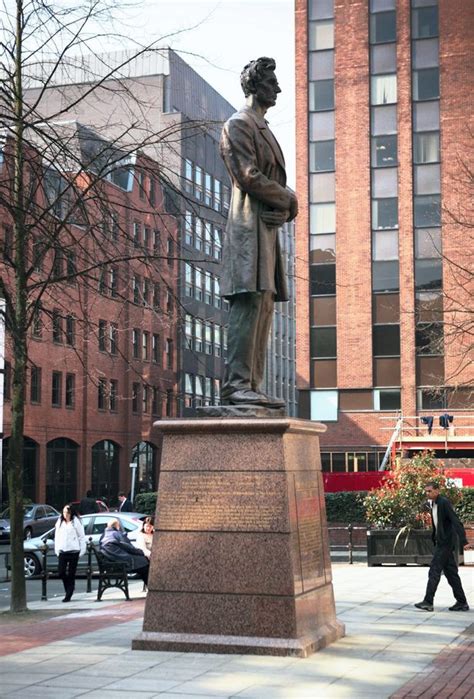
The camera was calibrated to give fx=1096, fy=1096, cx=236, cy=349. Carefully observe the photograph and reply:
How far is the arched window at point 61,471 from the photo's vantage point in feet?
184

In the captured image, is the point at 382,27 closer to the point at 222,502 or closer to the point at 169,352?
the point at 169,352

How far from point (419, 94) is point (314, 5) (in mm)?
6669

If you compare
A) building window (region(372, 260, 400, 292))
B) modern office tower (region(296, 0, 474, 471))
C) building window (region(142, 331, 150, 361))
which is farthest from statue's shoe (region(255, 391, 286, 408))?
building window (region(142, 331, 150, 361))

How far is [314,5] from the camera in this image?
1994 inches

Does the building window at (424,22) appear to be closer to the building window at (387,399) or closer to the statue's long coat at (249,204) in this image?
the building window at (387,399)

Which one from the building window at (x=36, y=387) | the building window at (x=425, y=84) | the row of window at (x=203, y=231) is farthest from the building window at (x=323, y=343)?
the row of window at (x=203, y=231)

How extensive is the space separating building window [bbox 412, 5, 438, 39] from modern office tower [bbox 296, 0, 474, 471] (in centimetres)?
4

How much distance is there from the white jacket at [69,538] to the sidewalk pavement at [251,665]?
4321mm

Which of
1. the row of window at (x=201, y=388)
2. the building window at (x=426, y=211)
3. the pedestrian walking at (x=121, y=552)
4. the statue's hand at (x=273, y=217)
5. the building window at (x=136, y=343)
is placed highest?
the building window at (x=426, y=211)

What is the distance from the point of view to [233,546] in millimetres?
10328

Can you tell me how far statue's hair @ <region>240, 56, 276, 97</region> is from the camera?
11430 mm

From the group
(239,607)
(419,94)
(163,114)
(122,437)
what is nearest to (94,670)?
(239,607)

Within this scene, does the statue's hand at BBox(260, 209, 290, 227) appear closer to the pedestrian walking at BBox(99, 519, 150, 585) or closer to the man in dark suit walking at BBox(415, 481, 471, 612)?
the man in dark suit walking at BBox(415, 481, 471, 612)

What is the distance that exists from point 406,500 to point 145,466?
43.5 meters
